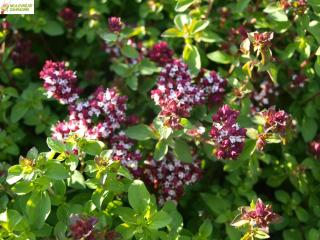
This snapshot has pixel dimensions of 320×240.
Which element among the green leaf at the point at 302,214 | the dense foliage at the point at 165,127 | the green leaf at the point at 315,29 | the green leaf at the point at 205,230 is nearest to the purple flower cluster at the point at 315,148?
the dense foliage at the point at 165,127

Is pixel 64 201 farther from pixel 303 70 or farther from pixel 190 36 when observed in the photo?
pixel 303 70

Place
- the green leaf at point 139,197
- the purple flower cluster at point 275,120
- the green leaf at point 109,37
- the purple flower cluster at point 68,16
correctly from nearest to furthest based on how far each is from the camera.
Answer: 1. the green leaf at point 139,197
2. the purple flower cluster at point 275,120
3. the green leaf at point 109,37
4. the purple flower cluster at point 68,16

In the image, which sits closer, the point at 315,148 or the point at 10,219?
the point at 10,219

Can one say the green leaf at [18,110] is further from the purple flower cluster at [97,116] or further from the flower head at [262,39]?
the flower head at [262,39]

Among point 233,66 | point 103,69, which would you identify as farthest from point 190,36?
point 103,69

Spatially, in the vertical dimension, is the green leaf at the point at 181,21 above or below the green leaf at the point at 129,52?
above

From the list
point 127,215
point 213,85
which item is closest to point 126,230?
point 127,215

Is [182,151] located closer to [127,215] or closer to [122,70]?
[127,215]

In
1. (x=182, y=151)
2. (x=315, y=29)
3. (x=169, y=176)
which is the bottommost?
(x=169, y=176)
